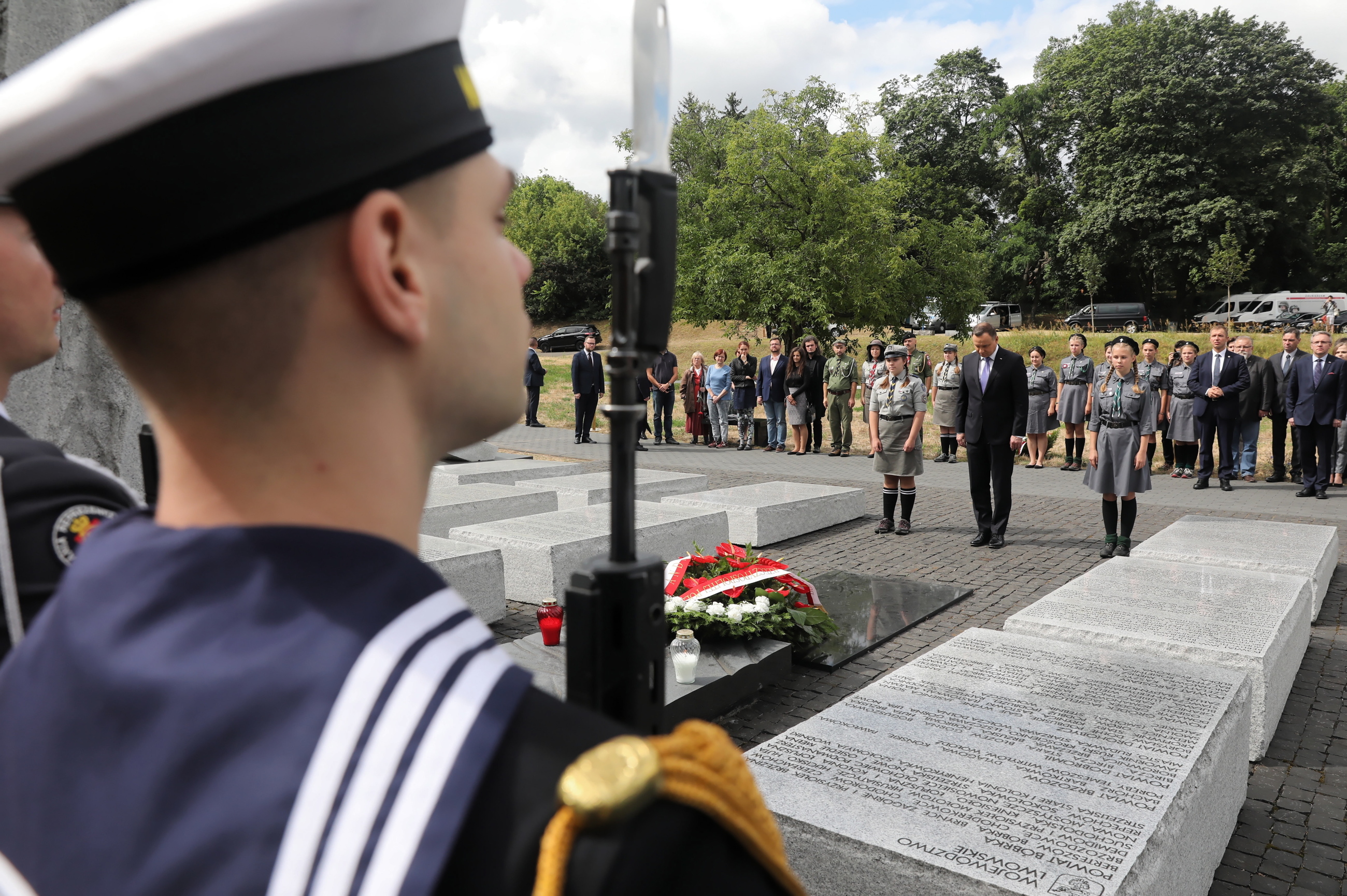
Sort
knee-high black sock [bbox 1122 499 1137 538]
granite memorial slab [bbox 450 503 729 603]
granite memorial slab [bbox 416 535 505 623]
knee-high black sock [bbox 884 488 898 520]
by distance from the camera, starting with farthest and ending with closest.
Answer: knee-high black sock [bbox 884 488 898 520] < knee-high black sock [bbox 1122 499 1137 538] < granite memorial slab [bbox 450 503 729 603] < granite memorial slab [bbox 416 535 505 623]

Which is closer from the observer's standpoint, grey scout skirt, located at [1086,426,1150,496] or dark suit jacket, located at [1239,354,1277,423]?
grey scout skirt, located at [1086,426,1150,496]

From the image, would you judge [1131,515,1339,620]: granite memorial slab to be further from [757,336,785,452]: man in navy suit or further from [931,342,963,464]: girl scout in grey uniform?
[757,336,785,452]: man in navy suit

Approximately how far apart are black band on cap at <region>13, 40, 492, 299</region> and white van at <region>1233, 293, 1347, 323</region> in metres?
45.0

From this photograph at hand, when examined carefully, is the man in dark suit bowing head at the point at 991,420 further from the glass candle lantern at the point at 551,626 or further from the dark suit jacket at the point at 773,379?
the dark suit jacket at the point at 773,379

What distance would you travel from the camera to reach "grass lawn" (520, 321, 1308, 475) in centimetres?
1892

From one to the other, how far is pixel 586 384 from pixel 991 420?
11547mm

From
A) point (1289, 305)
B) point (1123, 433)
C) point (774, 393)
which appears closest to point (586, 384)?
point (774, 393)

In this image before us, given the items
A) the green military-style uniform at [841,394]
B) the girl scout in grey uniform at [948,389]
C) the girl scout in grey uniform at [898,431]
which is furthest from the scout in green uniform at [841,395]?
the girl scout in grey uniform at [898,431]

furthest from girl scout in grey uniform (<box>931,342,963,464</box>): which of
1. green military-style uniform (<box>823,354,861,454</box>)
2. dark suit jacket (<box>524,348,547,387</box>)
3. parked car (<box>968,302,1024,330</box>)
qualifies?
parked car (<box>968,302,1024,330</box>)

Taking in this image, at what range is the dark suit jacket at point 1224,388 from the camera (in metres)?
13.9

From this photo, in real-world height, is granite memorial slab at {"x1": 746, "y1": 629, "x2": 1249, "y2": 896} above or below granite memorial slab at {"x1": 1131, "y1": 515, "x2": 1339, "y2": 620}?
above

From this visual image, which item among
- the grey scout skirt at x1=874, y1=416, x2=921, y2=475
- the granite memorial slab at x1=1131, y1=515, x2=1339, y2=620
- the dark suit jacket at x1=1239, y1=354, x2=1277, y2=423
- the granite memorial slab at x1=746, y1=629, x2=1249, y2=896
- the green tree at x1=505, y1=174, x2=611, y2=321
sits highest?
the green tree at x1=505, y1=174, x2=611, y2=321

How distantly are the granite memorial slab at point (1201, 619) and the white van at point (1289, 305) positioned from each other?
38413mm

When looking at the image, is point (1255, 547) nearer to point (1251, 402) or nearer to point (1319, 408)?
point (1319, 408)
